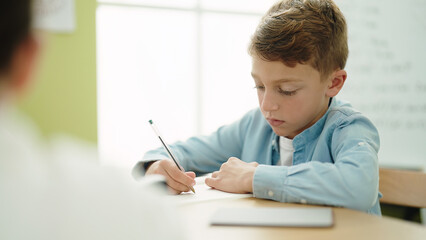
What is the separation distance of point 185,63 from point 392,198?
2546 millimetres

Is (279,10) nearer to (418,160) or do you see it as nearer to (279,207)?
(279,207)

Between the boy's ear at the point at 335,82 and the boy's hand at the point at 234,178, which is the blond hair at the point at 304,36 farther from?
the boy's hand at the point at 234,178

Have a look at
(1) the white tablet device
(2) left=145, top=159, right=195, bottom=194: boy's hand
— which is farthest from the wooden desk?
(2) left=145, top=159, right=195, bottom=194: boy's hand

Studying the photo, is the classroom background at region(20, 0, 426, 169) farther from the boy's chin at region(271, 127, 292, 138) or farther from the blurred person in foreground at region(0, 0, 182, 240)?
the blurred person in foreground at region(0, 0, 182, 240)

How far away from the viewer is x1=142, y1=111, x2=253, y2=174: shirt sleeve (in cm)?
154

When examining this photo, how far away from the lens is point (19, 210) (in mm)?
312

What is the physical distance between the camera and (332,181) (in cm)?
96

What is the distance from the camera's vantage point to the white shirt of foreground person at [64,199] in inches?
12.2

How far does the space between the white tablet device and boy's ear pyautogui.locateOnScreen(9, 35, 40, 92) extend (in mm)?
522

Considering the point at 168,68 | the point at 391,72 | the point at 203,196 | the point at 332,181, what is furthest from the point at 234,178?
the point at 168,68

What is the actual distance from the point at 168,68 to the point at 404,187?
255cm

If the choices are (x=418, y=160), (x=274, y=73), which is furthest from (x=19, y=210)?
(x=418, y=160)

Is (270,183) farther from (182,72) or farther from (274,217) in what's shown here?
(182,72)

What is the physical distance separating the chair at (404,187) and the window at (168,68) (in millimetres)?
2088
